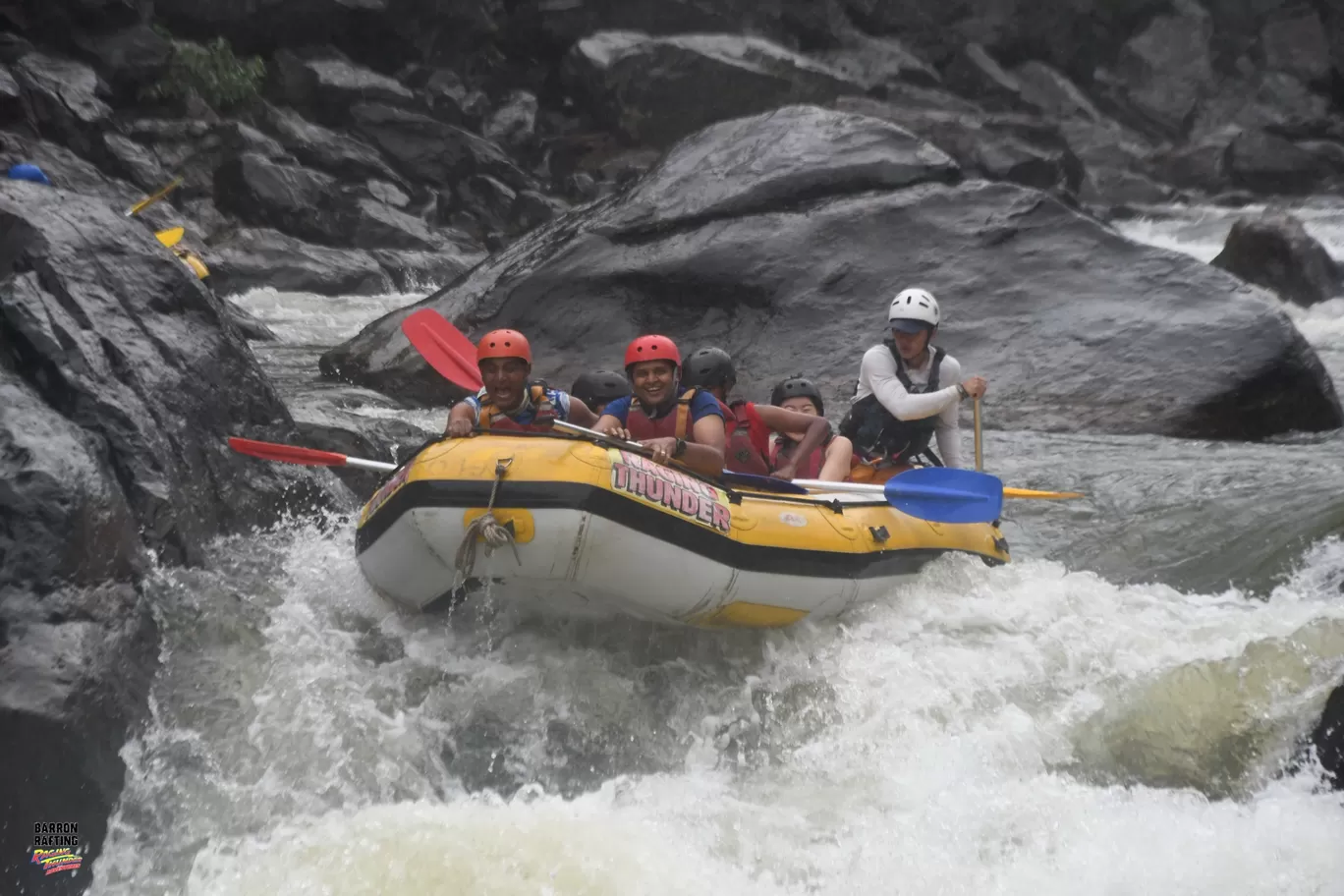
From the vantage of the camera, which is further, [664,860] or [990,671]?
[990,671]

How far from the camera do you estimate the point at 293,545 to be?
15.8 ft

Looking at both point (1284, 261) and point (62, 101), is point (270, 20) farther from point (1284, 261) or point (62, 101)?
point (1284, 261)

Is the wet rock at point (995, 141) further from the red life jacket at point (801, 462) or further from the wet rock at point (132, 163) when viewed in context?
the red life jacket at point (801, 462)

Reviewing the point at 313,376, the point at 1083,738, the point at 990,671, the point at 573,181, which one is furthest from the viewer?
the point at 573,181

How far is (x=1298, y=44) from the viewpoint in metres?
26.1

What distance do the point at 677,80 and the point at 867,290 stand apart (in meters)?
14.7

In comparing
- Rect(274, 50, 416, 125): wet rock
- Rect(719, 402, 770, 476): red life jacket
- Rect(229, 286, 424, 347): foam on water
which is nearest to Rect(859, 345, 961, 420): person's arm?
Rect(719, 402, 770, 476): red life jacket

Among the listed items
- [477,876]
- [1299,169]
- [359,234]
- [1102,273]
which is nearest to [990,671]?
[477,876]

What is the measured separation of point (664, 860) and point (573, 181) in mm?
20176

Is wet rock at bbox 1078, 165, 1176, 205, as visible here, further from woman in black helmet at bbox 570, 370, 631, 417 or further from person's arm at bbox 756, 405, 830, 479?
person's arm at bbox 756, 405, 830, 479

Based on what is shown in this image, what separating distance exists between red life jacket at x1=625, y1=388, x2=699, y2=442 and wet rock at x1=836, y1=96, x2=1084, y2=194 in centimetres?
1580

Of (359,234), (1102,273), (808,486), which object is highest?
(1102,273)

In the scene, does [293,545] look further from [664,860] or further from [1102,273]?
[1102,273]

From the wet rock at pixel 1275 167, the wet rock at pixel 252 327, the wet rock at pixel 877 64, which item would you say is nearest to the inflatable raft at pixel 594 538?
the wet rock at pixel 252 327
